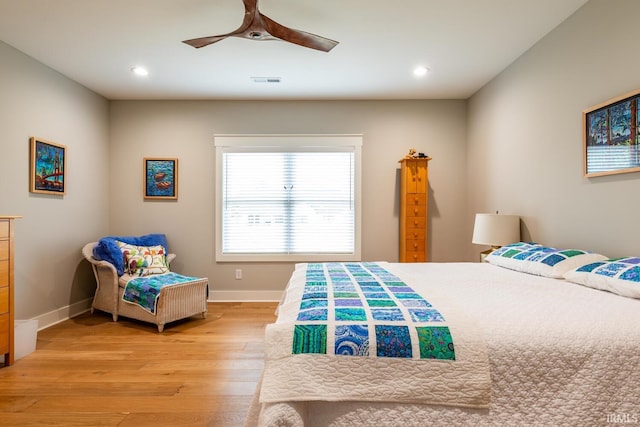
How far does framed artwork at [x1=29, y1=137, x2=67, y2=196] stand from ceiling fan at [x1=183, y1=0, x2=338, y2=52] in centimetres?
210

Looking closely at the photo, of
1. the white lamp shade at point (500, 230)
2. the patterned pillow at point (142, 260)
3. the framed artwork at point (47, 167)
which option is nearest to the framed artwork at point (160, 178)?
the patterned pillow at point (142, 260)

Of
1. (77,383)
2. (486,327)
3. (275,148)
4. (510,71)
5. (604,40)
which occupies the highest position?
(510,71)

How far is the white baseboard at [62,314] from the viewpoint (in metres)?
3.46

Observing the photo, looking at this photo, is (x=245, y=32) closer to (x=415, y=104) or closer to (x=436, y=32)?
(x=436, y=32)

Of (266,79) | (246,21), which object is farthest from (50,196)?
(246,21)

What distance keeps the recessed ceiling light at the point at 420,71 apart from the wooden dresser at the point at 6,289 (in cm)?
369

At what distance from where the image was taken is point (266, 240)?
15.0 feet

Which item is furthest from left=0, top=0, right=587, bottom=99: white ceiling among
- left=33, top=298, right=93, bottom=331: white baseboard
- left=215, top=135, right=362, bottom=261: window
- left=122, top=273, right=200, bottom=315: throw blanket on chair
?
left=33, top=298, right=93, bottom=331: white baseboard

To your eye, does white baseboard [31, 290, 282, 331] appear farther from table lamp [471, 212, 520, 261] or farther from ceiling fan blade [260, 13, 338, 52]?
ceiling fan blade [260, 13, 338, 52]

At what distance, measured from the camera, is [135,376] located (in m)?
2.41

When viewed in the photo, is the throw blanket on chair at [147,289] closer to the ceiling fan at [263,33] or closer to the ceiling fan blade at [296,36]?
the ceiling fan at [263,33]

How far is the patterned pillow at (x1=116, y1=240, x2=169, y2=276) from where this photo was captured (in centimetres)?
377

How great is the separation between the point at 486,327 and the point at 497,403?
25cm

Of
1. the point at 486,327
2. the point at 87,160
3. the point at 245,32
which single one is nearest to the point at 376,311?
the point at 486,327
